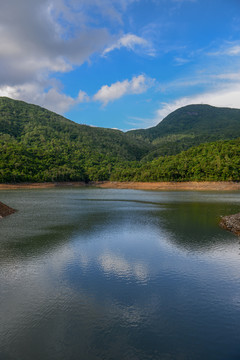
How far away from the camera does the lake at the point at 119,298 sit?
10164mm

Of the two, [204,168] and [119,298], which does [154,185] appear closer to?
[204,168]

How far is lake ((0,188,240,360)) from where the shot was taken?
10164 millimetres

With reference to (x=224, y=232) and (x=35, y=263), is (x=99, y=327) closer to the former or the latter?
(x=35, y=263)

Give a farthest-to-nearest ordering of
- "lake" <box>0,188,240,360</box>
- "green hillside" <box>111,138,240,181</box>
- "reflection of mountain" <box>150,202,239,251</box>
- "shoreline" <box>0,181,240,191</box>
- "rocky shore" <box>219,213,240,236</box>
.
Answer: "green hillside" <box>111,138,240,181</box>, "shoreline" <box>0,181,240,191</box>, "rocky shore" <box>219,213,240,236</box>, "reflection of mountain" <box>150,202,239,251</box>, "lake" <box>0,188,240,360</box>

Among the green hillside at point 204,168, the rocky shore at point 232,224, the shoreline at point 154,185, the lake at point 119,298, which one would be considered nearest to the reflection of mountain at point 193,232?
the lake at point 119,298

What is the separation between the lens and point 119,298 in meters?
14.2

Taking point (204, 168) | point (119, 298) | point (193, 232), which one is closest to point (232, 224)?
point (193, 232)

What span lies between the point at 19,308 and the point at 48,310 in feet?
5.04

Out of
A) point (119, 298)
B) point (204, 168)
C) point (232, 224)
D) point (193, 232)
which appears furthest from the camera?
point (204, 168)

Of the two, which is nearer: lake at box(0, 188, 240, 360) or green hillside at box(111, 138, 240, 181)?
lake at box(0, 188, 240, 360)

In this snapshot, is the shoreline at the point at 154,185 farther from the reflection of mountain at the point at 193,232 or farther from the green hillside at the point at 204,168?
the reflection of mountain at the point at 193,232

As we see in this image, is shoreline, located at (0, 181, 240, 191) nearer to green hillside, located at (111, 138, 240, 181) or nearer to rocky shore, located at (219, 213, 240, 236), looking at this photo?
green hillside, located at (111, 138, 240, 181)

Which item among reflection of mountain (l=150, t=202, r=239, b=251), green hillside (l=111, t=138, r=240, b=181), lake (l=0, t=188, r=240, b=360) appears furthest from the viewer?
green hillside (l=111, t=138, r=240, b=181)

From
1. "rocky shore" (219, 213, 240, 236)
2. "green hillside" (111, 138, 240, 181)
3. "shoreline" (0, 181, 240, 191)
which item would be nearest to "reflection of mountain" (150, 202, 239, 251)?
"rocky shore" (219, 213, 240, 236)
